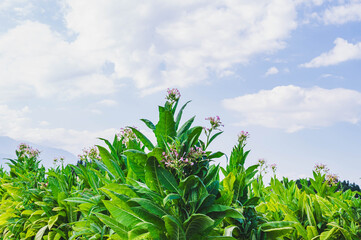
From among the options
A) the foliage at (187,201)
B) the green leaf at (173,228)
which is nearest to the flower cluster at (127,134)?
the foliage at (187,201)

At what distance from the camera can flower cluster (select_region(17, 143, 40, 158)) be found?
21.1ft

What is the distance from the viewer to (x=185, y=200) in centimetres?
242

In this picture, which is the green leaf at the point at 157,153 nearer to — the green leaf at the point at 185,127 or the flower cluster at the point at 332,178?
the green leaf at the point at 185,127

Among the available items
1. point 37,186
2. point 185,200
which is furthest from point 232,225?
point 37,186

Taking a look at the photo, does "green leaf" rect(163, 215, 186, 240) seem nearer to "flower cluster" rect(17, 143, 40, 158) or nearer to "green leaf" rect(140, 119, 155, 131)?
"green leaf" rect(140, 119, 155, 131)

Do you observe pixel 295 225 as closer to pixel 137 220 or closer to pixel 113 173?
pixel 137 220

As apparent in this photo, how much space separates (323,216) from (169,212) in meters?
1.57

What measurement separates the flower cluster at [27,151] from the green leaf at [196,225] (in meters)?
4.96

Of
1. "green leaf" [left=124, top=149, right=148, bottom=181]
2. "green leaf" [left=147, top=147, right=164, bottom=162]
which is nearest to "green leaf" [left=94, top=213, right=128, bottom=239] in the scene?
"green leaf" [left=124, top=149, right=148, bottom=181]

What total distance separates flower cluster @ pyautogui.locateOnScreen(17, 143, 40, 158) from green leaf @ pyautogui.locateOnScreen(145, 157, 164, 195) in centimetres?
474

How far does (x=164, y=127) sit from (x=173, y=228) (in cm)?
76

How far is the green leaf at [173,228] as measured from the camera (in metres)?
2.28

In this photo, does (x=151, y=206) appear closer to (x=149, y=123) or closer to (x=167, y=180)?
(x=167, y=180)

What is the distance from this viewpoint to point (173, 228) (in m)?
2.34
